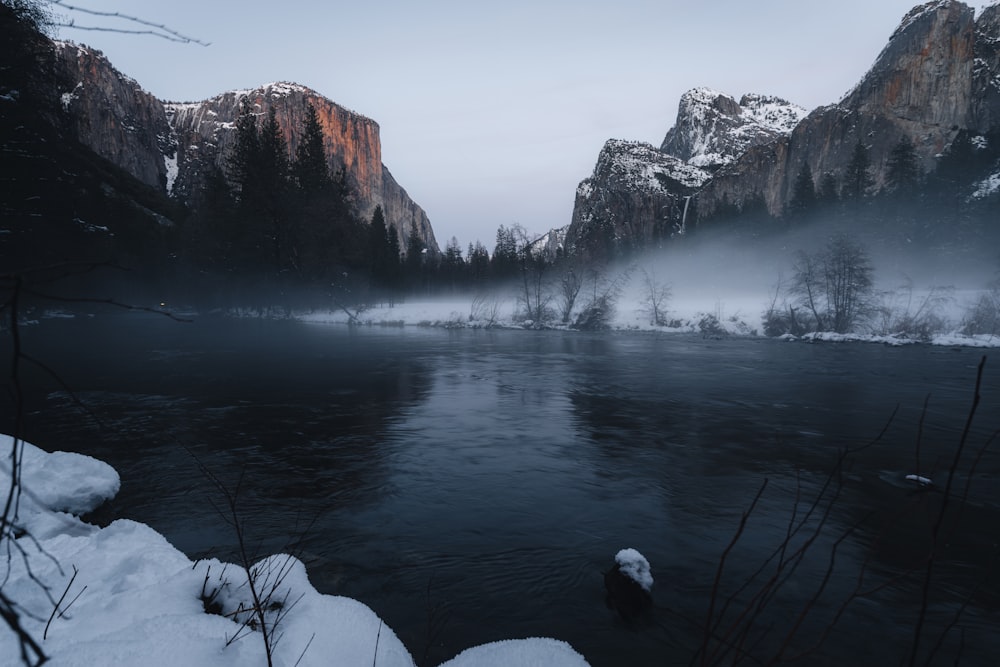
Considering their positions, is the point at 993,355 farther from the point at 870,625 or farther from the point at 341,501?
the point at 341,501

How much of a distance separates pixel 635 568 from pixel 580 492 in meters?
3.50

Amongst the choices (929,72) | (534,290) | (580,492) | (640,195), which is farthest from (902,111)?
(580,492)

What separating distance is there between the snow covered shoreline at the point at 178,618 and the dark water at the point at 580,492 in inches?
33.5

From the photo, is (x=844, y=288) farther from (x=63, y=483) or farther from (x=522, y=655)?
(x=63, y=483)

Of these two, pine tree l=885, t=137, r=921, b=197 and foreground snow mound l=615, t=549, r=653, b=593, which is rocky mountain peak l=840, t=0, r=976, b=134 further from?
foreground snow mound l=615, t=549, r=653, b=593

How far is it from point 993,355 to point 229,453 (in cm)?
3741

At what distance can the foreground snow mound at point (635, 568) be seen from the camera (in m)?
5.90

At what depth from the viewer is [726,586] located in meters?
6.58

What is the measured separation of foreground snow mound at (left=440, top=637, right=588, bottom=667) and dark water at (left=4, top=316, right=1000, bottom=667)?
0.79 metres

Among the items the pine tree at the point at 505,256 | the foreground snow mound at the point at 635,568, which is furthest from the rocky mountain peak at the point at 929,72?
the foreground snow mound at the point at 635,568

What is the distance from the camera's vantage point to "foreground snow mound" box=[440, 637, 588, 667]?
12.3ft

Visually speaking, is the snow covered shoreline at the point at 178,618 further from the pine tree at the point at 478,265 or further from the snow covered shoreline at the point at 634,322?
the pine tree at the point at 478,265

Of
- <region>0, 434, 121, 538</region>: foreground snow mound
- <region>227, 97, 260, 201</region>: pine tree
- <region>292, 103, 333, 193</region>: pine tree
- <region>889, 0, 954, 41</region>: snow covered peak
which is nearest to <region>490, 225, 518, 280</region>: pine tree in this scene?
<region>292, 103, 333, 193</region>: pine tree

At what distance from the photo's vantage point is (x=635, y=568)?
5.91 meters
